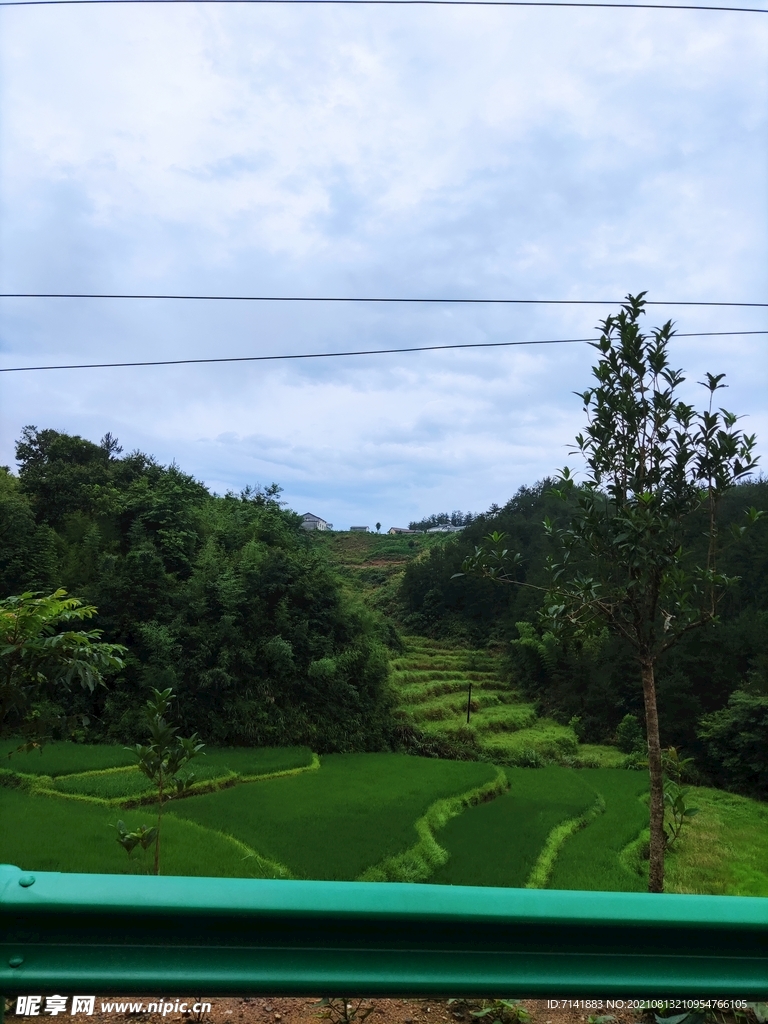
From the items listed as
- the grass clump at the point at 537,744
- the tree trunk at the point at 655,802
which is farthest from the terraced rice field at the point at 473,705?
the tree trunk at the point at 655,802

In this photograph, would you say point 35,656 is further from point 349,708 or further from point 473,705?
point 473,705

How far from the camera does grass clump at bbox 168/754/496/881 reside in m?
3.03

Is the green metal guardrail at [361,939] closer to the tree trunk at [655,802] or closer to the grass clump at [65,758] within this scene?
the tree trunk at [655,802]

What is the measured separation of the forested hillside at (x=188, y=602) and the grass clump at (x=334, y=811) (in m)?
0.56

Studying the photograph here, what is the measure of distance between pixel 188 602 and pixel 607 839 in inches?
113

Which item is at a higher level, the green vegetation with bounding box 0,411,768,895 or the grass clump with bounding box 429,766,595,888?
the green vegetation with bounding box 0,411,768,895

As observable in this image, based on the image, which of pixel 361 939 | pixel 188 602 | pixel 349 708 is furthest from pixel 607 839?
pixel 361 939

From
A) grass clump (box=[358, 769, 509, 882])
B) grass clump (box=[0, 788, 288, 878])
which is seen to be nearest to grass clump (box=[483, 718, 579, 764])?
grass clump (box=[358, 769, 509, 882])

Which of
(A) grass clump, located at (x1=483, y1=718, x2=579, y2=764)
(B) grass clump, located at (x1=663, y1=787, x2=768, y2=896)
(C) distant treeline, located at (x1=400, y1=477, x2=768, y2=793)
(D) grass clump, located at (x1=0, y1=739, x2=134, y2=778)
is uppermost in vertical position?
(C) distant treeline, located at (x1=400, y1=477, x2=768, y2=793)

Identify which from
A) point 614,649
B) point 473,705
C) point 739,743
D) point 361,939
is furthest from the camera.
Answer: point 473,705

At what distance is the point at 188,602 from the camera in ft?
14.1

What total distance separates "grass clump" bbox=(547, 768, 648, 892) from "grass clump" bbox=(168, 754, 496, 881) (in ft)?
2.26

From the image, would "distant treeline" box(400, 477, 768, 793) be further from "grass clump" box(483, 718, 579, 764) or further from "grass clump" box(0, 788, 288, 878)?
"grass clump" box(0, 788, 288, 878)

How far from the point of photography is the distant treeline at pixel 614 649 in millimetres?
3627
